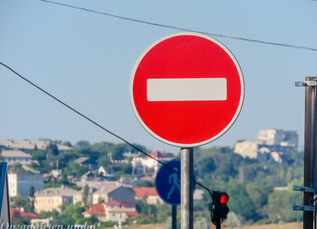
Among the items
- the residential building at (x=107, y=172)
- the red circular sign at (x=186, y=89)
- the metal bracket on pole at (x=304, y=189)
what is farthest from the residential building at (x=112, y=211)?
the red circular sign at (x=186, y=89)

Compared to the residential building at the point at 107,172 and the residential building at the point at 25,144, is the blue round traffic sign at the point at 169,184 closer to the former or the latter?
the residential building at the point at 25,144

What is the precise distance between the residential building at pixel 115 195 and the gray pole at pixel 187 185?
9576 cm

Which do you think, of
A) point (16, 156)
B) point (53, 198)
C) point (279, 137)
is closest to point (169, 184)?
point (53, 198)

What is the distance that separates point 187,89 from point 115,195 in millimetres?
98066

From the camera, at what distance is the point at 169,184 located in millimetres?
5770

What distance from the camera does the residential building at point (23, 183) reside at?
9412cm

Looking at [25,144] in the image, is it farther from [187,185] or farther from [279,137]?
[187,185]

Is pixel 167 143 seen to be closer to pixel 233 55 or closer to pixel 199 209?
pixel 233 55

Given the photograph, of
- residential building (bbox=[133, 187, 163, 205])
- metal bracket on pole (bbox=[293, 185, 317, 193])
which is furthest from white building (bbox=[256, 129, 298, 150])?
metal bracket on pole (bbox=[293, 185, 317, 193])

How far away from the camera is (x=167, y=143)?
200cm

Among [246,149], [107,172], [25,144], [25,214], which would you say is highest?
[25,144]

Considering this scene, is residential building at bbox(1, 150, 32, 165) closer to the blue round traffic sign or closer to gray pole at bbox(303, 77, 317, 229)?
the blue round traffic sign

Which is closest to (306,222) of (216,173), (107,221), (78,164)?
(107,221)

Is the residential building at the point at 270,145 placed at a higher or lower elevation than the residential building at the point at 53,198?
higher
